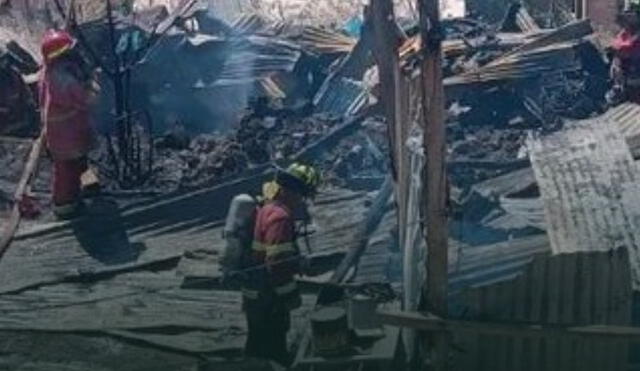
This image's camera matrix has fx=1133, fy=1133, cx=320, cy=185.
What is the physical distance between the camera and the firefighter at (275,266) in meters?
7.93

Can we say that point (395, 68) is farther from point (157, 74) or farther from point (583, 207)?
point (157, 74)

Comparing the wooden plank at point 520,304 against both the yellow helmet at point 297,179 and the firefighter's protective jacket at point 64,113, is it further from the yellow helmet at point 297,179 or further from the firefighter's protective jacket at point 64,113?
the firefighter's protective jacket at point 64,113

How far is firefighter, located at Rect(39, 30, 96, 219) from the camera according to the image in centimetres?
1272

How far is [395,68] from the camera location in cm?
768

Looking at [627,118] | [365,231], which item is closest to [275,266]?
[365,231]

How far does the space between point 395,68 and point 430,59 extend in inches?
59.2

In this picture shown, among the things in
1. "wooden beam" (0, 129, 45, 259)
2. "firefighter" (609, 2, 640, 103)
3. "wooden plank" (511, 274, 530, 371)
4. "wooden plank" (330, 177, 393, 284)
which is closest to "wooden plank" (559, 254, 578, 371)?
"wooden plank" (511, 274, 530, 371)

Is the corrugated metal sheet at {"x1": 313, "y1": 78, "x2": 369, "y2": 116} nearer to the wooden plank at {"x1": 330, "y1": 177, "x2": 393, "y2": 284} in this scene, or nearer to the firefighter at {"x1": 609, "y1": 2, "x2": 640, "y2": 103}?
the firefighter at {"x1": 609, "y1": 2, "x2": 640, "y2": 103}

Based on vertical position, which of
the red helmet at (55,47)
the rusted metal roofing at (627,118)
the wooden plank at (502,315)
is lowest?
the wooden plank at (502,315)

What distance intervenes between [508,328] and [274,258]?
79.9 inches

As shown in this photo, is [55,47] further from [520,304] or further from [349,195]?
[520,304]

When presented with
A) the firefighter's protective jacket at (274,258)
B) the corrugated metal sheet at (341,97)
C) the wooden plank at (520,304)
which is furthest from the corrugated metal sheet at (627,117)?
the wooden plank at (520,304)

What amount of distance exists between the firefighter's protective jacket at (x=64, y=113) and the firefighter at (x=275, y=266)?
16.9ft

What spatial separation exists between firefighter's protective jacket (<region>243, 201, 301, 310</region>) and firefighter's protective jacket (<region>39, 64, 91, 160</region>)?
5.23 metres
